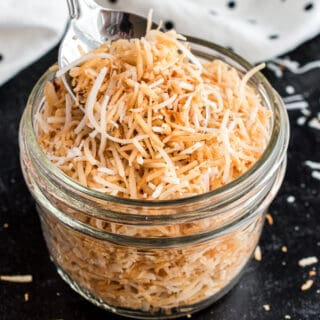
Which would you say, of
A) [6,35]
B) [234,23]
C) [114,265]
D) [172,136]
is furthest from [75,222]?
[234,23]

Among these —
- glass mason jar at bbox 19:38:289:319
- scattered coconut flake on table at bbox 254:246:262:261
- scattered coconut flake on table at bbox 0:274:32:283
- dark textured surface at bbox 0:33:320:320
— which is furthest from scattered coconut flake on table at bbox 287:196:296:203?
scattered coconut flake on table at bbox 0:274:32:283

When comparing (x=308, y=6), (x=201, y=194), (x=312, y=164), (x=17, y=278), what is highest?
(x=201, y=194)

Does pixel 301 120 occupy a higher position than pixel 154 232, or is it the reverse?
→ pixel 154 232

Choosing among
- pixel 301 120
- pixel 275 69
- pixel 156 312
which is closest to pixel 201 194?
pixel 156 312

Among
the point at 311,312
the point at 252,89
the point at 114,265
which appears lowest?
the point at 311,312

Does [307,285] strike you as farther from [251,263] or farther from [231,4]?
[231,4]

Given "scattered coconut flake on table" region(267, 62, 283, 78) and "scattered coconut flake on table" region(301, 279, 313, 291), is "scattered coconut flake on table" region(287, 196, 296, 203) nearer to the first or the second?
"scattered coconut flake on table" region(301, 279, 313, 291)

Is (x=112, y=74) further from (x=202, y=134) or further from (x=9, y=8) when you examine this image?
(x=9, y=8)
